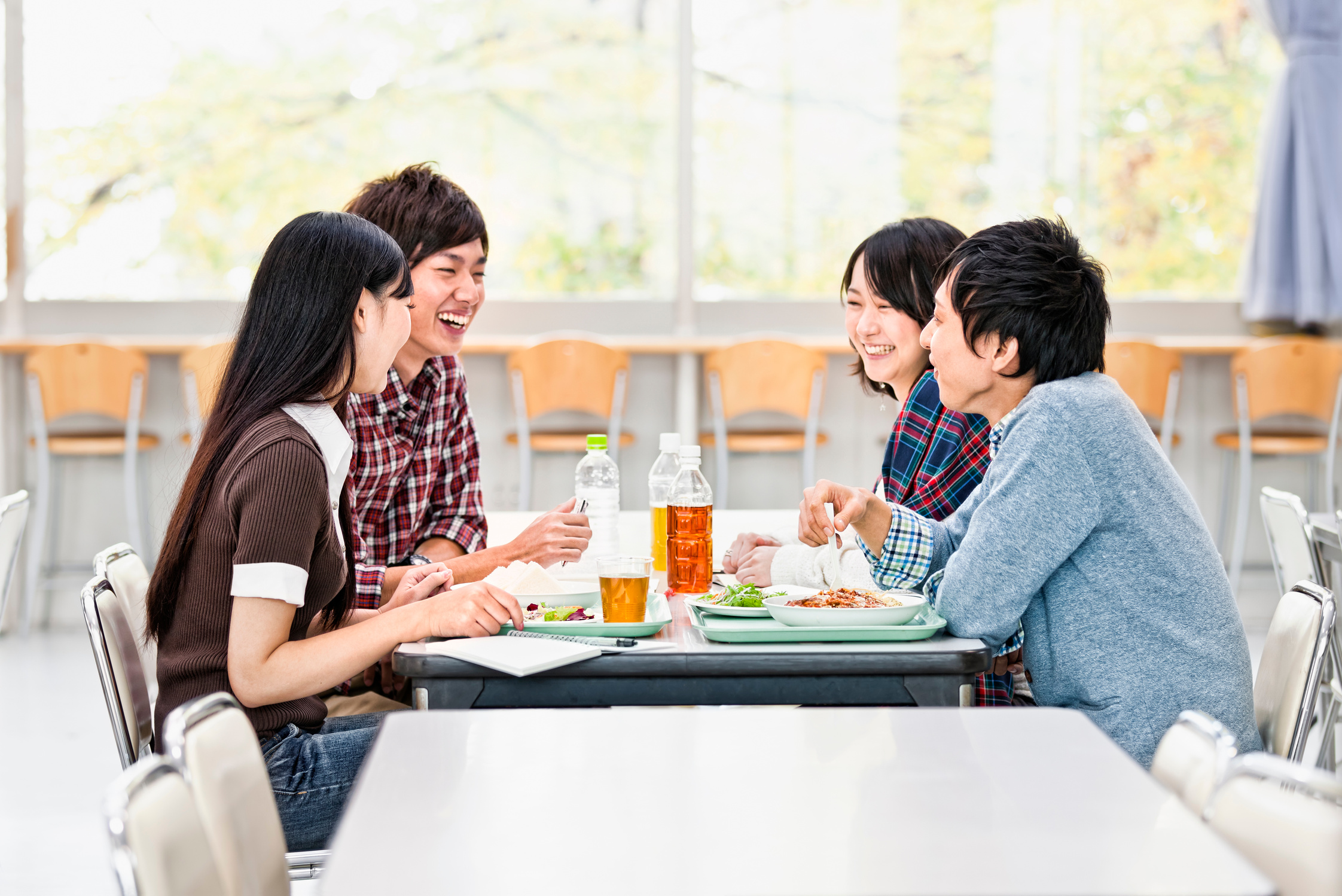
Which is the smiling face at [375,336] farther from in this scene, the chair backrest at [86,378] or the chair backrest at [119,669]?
the chair backrest at [86,378]

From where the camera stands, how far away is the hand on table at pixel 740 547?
176 cm

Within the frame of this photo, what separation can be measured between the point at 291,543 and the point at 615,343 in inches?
127

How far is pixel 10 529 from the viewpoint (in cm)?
177

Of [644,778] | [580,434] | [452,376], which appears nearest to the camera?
[644,778]

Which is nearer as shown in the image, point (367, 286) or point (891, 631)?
point (891, 631)

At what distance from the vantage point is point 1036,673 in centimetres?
142

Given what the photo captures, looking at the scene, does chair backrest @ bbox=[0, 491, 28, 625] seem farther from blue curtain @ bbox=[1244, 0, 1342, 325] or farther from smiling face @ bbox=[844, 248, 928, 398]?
blue curtain @ bbox=[1244, 0, 1342, 325]

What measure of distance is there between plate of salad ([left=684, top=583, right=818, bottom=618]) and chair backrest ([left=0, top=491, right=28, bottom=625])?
3.29 feet

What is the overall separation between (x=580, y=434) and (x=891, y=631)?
333cm

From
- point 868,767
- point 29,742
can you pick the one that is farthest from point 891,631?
point 29,742

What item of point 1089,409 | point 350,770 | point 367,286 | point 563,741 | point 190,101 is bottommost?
point 350,770

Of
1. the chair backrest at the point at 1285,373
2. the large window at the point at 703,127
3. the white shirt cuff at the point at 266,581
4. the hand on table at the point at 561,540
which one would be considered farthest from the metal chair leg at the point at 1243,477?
the white shirt cuff at the point at 266,581

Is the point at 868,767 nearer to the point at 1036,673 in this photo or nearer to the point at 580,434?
the point at 1036,673

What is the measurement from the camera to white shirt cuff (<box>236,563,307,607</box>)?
4.13 feet
